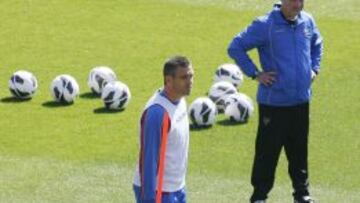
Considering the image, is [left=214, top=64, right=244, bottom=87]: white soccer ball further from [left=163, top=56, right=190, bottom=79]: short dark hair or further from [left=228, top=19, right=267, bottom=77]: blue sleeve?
[left=163, top=56, right=190, bottom=79]: short dark hair

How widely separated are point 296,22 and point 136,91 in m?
6.73

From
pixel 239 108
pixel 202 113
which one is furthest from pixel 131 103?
pixel 239 108

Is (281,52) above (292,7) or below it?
below

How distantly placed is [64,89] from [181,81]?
8682mm

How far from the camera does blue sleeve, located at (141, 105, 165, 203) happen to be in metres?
8.44

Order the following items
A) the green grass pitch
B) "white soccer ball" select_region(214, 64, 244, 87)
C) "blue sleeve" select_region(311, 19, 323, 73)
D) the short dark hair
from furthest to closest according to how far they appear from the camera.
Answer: "white soccer ball" select_region(214, 64, 244, 87), the green grass pitch, "blue sleeve" select_region(311, 19, 323, 73), the short dark hair

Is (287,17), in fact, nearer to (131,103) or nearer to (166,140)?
(166,140)

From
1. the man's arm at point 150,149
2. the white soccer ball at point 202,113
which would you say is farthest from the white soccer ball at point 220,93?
the man's arm at point 150,149

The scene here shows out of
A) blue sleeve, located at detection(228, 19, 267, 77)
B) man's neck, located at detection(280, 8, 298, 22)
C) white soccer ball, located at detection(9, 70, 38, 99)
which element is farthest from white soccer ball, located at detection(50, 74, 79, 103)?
man's neck, located at detection(280, 8, 298, 22)

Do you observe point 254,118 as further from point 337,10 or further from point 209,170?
point 337,10

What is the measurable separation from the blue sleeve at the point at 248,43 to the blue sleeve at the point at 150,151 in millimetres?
3425

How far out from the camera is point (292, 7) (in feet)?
37.9

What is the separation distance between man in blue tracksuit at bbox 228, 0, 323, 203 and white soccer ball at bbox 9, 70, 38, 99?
6.22 meters

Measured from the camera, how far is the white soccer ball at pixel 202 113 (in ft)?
51.7
